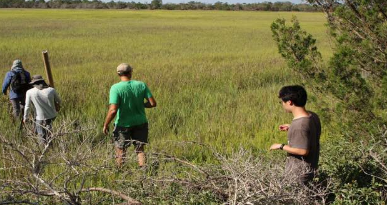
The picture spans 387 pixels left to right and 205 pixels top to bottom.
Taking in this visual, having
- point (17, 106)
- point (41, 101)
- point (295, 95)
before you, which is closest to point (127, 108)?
point (41, 101)

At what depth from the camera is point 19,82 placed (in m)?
6.37

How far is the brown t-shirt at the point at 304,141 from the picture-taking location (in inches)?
124

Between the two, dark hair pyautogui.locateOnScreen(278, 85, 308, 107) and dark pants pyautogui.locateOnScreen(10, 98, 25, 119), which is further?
dark pants pyautogui.locateOnScreen(10, 98, 25, 119)

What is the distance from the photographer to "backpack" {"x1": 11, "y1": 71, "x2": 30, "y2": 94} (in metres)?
6.31

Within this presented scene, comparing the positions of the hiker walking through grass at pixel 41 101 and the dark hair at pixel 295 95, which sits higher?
the dark hair at pixel 295 95

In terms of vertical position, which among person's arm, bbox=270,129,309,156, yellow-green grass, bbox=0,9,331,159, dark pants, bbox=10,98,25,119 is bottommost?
yellow-green grass, bbox=0,9,331,159

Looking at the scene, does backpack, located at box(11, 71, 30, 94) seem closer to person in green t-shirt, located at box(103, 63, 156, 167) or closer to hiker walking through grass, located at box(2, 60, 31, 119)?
hiker walking through grass, located at box(2, 60, 31, 119)

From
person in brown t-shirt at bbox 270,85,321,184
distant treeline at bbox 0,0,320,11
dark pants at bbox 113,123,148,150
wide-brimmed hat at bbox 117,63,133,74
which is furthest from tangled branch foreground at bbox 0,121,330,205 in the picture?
distant treeline at bbox 0,0,320,11

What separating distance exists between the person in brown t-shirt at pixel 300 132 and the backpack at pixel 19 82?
4.55 meters

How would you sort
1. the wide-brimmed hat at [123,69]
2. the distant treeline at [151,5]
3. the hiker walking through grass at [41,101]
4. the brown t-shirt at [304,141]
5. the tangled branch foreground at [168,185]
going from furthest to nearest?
the distant treeline at [151,5], the hiker walking through grass at [41,101], the wide-brimmed hat at [123,69], the brown t-shirt at [304,141], the tangled branch foreground at [168,185]

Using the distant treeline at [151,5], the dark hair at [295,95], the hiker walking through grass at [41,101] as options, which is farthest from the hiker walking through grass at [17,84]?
the distant treeline at [151,5]

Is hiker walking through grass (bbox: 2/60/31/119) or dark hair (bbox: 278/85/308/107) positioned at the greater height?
dark hair (bbox: 278/85/308/107)

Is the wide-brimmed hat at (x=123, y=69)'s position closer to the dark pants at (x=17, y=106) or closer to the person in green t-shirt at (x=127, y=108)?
the person in green t-shirt at (x=127, y=108)

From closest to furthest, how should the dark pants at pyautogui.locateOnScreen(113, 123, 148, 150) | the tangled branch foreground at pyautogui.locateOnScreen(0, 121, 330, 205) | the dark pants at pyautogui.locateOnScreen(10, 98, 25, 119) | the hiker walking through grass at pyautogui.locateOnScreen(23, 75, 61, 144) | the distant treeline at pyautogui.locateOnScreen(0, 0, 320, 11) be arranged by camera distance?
1. the tangled branch foreground at pyautogui.locateOnScreen(0, 121, 330, 205)
2. the dark pants at pyautogui.locateOnScreen(113, 123, 148, 150)
3. the hiker walking through grass at pyautogui.locateOnScreen(23, 75, 61, 144)
4. the dark pants at pyautogui.locateOnScreen(10, 98, 25, 119)
5. the distant treeline at pyautogui.locateOnScreen(0, 0, 320, 11)
